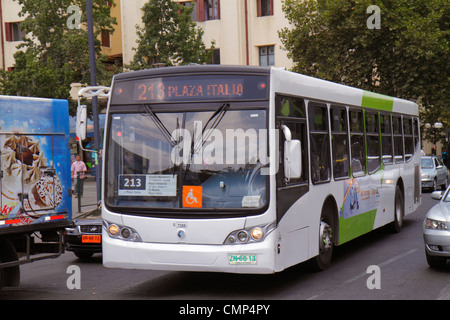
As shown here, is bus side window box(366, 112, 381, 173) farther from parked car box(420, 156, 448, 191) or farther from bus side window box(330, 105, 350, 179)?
parked car box(420, 156, 448, 191)

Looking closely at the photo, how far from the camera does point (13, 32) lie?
159ft

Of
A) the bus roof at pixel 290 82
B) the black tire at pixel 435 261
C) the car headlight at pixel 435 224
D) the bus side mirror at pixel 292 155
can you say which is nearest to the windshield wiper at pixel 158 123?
the bus roof at pixel 290 82

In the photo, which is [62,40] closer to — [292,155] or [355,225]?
[355,225]

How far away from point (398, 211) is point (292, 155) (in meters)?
7.27

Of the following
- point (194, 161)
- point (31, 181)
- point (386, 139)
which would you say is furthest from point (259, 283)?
point (386, 139)

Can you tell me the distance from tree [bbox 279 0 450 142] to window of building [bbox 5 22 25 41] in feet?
70.8

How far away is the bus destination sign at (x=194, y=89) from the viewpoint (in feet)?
28.5

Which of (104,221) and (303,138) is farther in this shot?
(303,138)

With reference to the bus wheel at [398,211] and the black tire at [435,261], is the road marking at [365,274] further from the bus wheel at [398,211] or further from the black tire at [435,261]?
the bus wheel at [398,211]
